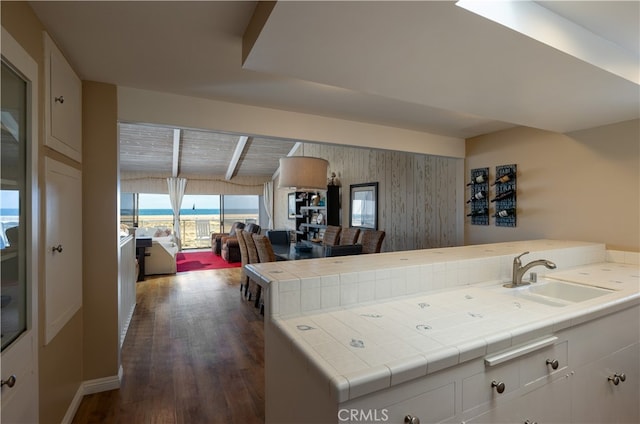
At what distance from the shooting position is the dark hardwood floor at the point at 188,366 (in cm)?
203

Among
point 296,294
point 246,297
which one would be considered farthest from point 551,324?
point 246,297

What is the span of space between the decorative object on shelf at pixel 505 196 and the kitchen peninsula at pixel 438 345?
56.6 inches

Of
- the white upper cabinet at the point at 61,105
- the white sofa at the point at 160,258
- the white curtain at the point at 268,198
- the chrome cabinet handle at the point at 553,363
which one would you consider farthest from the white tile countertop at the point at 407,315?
the white curtain at the point at 268,198

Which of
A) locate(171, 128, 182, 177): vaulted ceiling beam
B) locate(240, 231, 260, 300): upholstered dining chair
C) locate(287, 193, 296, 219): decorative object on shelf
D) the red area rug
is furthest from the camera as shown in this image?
locate(287, 193, 296, 219): decorative object on shelf

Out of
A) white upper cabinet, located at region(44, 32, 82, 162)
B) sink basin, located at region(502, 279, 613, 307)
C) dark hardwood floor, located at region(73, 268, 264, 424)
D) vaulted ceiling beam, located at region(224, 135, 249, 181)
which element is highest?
vaulted ceiling beam, located at region(224, 135, 249, 181)

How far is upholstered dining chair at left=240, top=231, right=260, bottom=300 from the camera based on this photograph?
4.18 m

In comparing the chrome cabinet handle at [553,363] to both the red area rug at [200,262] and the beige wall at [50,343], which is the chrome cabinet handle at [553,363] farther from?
the red area rug at [200,262]

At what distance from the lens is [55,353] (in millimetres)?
1717

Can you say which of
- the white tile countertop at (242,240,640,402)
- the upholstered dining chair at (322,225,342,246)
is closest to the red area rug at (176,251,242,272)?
the upholstered dining chair at (322,225,342,246)

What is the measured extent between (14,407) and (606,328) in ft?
8.82

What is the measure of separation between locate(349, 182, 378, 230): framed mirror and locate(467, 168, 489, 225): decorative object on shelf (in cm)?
193

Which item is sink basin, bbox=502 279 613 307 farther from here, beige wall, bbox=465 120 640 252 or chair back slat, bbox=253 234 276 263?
chair back slat, bbox=253 234 276 263

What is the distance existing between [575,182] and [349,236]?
9.73 feet

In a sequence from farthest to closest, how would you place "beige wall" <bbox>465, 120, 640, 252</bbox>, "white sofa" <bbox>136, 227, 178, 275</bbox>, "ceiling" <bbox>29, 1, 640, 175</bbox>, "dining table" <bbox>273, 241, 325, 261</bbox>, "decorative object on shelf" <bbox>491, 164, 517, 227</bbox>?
1. "white sofa" <bbox>136, 227, 178, 275</bbox>
2. "dining table" <bbox>273, 241, 325, 261</bbox>
3. "decorative object on shelf" <bbox>491, 164, 517, 227</bbox>
4. "beige wall" <bbox>465, 120, 640, 252</bbox>
5. "ceiling" <bbox>29, 1, 640, 175</bbox>
